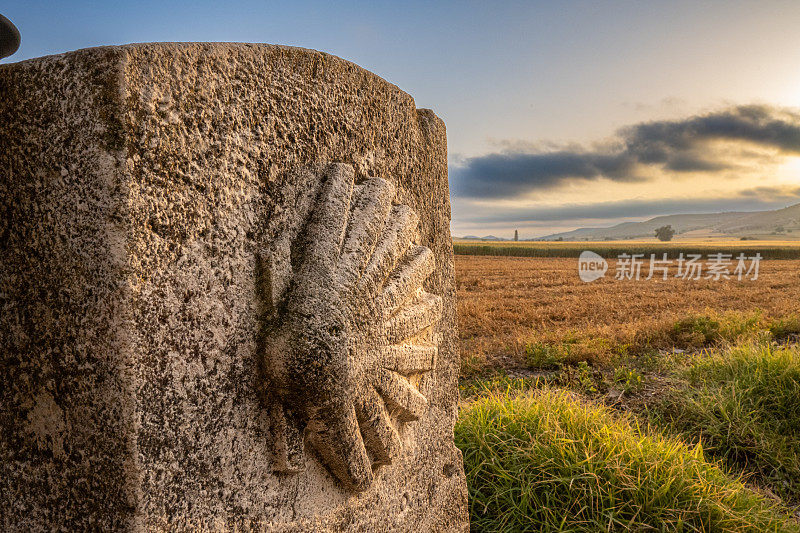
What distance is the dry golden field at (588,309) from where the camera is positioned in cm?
598

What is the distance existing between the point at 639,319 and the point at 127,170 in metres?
8.18

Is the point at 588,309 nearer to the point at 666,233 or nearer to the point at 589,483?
the point at 589,483

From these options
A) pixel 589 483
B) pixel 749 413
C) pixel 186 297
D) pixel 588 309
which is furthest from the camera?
pixel 588 309

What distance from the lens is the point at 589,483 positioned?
2387 millimetres

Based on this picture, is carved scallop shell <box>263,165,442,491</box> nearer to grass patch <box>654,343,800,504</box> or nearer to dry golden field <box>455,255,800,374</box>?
grass patch <box>654,343,800,504</box>

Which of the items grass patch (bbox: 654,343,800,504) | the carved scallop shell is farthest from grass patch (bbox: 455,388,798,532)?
Result: the carved scallop shell

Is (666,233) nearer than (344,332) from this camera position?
No

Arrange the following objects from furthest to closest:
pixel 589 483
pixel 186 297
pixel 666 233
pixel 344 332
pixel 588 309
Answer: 1. pixel 666 233
2. pixel 588 309
3. pixel 589 483
4. pixel 344 332
5. pixel 186 297

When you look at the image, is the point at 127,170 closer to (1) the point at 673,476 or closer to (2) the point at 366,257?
(2) the point at 366,257

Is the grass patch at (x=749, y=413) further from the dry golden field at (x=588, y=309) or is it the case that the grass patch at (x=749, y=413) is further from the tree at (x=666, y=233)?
the tree at (x=666, y=233)

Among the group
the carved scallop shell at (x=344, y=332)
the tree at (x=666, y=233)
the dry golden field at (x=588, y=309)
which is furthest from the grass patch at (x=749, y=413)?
the tree at (x=666, y=233)

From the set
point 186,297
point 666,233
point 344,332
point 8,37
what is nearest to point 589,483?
point 344,332

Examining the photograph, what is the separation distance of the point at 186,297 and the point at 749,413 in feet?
13.9

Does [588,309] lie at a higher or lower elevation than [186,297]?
lower
